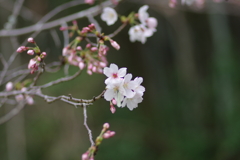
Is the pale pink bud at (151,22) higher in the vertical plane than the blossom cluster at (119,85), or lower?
higher

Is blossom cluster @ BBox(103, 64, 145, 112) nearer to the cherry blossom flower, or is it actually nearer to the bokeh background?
the cherry blossom flower

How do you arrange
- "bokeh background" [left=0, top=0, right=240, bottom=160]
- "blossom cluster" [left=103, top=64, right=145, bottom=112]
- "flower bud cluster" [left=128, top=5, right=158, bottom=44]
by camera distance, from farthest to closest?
1. "bokeh background" [left=0, top=0, right=240, bottom=160]
2. "flower bud cluster" [left=128, top=5, right=158, bottom=44]
3. "blossom cluster" [left=103, top=64, right=145, bottom=112]

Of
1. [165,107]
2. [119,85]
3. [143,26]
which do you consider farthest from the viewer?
[165,107]

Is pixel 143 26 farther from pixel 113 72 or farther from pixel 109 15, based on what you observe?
pixel 113 72

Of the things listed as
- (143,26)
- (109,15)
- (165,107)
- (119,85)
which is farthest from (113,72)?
(165,107)

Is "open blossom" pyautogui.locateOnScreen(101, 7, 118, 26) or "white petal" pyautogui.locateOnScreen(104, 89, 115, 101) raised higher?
"open blossom" pyautogui.locateOnScreen(101, 7, 118, 26)

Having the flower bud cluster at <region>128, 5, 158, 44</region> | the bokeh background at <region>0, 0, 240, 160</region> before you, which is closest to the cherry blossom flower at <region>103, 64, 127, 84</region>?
the flower bud cluster at <region>128, 5, 158, 44</region>

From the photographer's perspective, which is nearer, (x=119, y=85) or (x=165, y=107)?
(x=119, y=85)

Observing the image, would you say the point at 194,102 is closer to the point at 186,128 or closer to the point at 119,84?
the point at 186,128

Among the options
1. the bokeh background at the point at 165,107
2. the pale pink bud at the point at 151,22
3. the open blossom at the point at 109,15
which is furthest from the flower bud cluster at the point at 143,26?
the bokeh background at the point at 165,107

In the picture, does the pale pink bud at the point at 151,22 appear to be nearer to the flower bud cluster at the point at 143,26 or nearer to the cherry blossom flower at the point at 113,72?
the flower bud cluster at the point at 143,26
